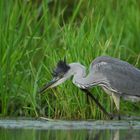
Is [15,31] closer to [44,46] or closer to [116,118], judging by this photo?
[44,46]

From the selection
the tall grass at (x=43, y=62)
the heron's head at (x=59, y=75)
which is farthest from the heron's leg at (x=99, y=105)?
the heron's head at (x=59, y=75)

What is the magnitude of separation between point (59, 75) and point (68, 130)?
57.3 inches

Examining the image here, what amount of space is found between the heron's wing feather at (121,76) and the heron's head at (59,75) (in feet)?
1.14

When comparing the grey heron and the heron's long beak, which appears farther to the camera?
the grey heron

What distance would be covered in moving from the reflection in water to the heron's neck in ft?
3.98

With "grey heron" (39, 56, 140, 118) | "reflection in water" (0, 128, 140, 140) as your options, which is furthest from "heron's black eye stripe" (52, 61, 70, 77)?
"reflection in water" (0, 128, 140, 140)

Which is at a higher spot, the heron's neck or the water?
the heron's neck

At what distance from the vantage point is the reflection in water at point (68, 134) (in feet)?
26.4

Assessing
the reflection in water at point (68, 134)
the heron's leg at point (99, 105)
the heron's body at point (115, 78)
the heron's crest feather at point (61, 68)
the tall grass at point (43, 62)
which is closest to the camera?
the reflection in water at point (68, 134)

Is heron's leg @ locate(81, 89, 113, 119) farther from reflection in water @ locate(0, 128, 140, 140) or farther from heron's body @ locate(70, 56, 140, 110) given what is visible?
reflection in water @ locate(0, 128, 140, 140)

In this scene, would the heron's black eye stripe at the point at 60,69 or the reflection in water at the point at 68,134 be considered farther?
the heron's black eye stripe at the point at 60,69

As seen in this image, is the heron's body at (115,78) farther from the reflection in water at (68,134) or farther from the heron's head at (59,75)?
the reflection in water at (68,134)

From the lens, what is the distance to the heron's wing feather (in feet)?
32.8

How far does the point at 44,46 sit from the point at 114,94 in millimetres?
1203
